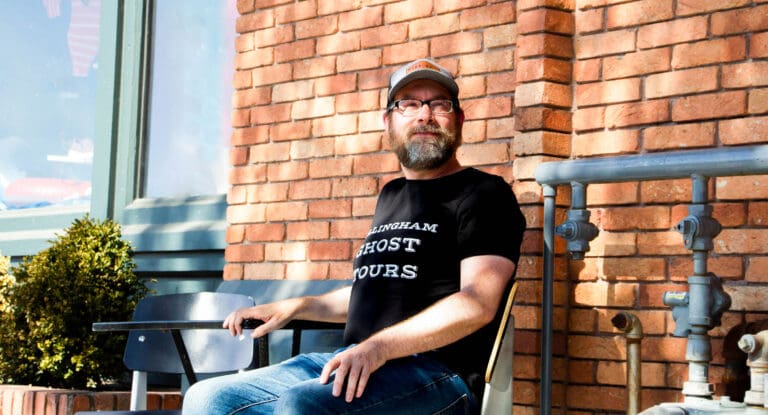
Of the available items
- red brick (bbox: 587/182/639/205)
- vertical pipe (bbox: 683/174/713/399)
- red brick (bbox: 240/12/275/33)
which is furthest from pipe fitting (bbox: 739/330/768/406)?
red brick (bbox: 240/12/275/33)

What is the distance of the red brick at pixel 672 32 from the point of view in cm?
337

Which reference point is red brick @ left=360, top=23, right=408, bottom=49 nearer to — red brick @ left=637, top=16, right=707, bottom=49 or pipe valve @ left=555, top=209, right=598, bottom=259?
Answer: red brick @ left=637, top=16, right=707, bottom=49

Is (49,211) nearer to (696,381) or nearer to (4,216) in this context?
(4,216)

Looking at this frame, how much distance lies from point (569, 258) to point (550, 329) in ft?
1.20

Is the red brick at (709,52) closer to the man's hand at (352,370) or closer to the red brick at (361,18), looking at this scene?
the red brick at (361,18)

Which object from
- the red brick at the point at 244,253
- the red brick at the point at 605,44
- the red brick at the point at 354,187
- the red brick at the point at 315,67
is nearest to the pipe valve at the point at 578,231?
the red brick at the point at 605,44

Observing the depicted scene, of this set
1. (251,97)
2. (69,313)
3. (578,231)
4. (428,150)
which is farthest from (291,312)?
(69,313)

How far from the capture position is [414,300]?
3.13 meters

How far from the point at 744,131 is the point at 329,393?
4.68 feet

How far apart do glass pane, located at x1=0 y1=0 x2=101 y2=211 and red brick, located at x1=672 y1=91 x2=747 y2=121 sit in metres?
3.99

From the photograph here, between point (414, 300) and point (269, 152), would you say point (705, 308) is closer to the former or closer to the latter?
point (414, 300)

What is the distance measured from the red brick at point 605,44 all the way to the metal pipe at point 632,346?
0.85 m

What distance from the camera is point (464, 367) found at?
3025 millimetres

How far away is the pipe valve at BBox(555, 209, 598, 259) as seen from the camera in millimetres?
3172
